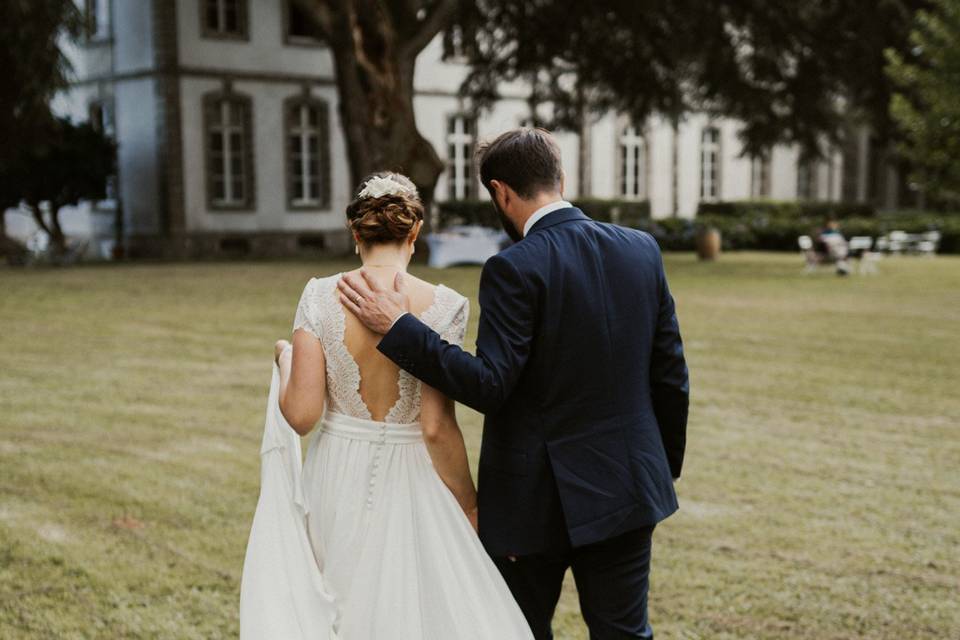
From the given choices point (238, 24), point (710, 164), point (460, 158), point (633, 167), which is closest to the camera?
point (238, 24)

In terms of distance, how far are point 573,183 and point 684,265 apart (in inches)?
→ 455

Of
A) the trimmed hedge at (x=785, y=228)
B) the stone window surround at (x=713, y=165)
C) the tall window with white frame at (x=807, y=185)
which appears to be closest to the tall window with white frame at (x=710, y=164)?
the stone window surround at (x=713, y=165)

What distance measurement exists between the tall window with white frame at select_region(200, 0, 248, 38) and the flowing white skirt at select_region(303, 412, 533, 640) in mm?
27667

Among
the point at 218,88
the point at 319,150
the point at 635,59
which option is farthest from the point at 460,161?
the point at 635,59

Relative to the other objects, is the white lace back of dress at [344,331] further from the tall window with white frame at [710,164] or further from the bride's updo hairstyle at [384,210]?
the tall window with white frame at [710,164]

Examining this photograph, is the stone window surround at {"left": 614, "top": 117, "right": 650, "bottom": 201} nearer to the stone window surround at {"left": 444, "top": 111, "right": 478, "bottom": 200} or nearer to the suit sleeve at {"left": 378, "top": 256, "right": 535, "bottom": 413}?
the stone window surround at {"left": 444, "top": 111, "right": 478, "bottom": 200}

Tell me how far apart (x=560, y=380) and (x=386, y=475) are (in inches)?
22.4

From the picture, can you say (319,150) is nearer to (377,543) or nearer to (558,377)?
(377,543)

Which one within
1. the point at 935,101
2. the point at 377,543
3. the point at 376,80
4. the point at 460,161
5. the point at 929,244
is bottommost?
the point at 929,244

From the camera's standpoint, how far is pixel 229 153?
98.4ft

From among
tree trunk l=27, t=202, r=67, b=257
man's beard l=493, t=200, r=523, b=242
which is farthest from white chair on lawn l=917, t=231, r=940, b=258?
man's beard l=493, t=200, r=523, b=242

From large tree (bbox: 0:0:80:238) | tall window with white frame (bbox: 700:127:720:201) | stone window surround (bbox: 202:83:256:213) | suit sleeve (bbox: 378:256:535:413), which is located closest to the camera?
suit sleeve (bbox: 378:256:535:413)

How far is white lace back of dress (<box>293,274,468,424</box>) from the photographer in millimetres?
3021

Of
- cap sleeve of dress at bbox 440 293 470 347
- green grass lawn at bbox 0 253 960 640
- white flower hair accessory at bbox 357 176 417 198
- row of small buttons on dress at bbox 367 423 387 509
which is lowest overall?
green grass lawn at bbox 0 253 960 640
